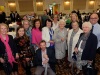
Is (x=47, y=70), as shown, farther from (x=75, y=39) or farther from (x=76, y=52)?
(x=75, y=39)

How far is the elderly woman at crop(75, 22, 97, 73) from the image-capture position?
9.56ft

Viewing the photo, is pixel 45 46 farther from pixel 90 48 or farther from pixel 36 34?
pixel 90 48

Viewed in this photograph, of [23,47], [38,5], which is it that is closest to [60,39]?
[23,47]

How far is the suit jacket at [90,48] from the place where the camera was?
9.52 ft

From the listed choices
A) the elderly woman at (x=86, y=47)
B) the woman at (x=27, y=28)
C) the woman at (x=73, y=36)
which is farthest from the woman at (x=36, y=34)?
the elderly woman at (x=86, y=47)

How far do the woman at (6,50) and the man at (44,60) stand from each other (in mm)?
613

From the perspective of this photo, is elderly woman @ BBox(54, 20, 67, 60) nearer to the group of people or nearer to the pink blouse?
the group of people

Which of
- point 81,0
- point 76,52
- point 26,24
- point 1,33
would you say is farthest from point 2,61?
point 81,0

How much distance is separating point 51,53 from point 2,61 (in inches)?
44.1

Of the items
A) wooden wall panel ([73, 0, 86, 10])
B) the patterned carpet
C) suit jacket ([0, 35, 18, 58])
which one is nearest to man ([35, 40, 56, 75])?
suit jacket ([0, 35, 18, 58])

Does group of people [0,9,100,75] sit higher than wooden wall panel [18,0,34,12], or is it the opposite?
wooden wall panel [18,0,34,12]

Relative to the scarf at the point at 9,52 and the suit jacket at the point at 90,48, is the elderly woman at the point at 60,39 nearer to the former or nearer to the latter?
the suit jacket at the point at 90,48

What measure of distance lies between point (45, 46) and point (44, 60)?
0.33 m

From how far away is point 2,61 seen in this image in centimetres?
296
